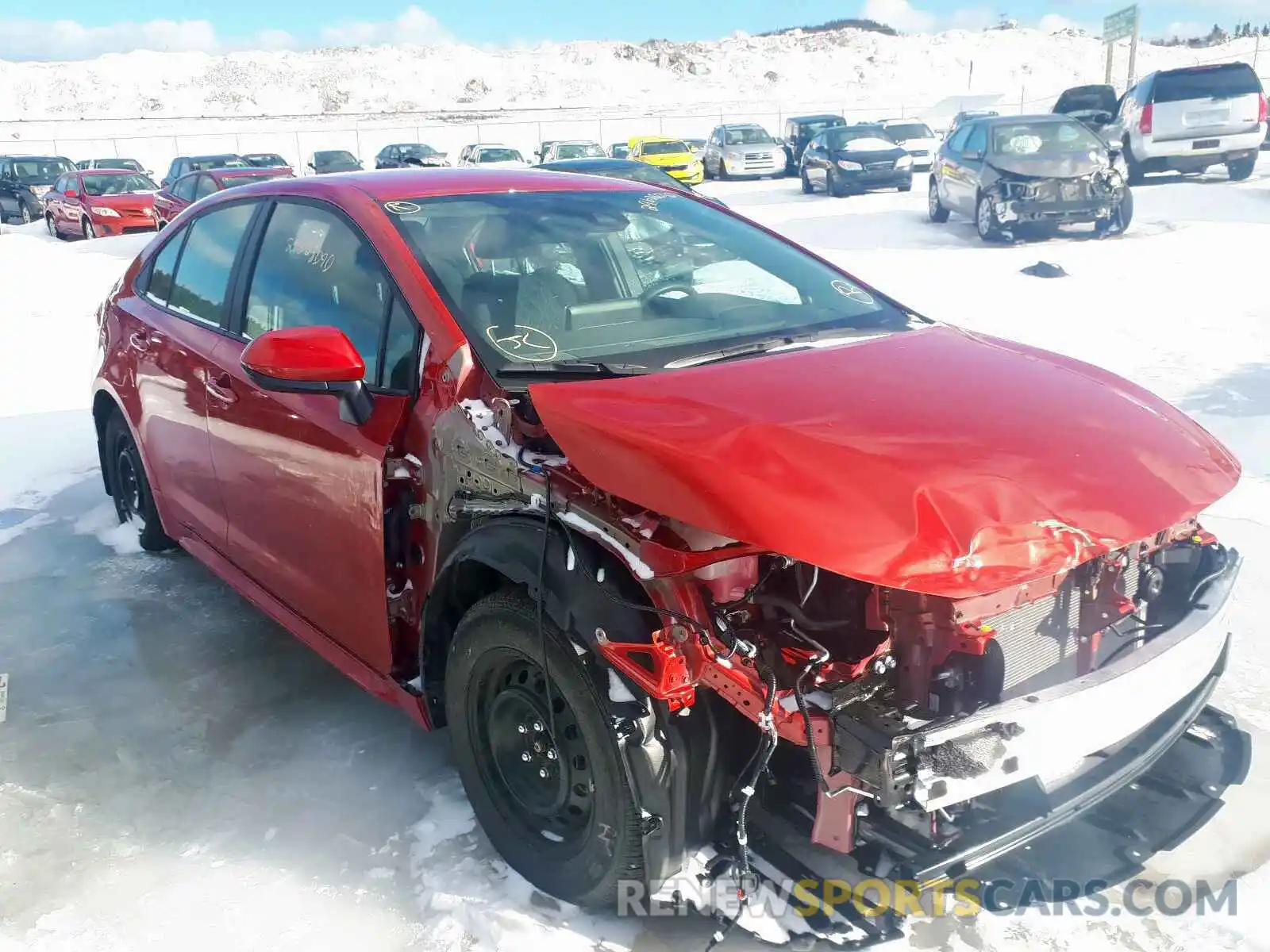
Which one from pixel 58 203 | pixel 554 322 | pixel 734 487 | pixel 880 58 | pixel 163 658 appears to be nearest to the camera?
pixel 734 487

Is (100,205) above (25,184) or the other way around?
the other way around

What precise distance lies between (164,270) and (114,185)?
61.8ft

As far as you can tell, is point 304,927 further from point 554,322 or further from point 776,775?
point 554,322

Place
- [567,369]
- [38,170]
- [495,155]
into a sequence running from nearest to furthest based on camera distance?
[567,369]
[38,170]
[495,155]

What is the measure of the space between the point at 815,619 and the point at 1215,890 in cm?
128

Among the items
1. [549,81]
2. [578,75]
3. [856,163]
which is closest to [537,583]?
[856,163]

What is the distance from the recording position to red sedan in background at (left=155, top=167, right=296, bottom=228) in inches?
682

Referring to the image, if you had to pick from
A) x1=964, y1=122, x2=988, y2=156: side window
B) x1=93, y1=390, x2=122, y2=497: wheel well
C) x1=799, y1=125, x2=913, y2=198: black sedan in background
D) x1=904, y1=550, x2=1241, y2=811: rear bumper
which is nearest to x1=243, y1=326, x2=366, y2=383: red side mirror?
x1=904, y1=550, x2=1241, y2=811: rear bumper

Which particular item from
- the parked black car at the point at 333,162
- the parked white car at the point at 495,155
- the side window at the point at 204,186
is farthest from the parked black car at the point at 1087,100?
the parked black car at the point at 333,162

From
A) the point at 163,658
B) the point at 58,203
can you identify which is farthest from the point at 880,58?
the point at 163,658

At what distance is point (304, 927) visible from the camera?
2.59m

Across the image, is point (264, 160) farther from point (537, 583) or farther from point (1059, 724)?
point (1059, 724)

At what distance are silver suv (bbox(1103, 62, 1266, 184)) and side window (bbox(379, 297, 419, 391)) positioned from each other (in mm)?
16587

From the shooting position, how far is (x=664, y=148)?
28250 millimetres
